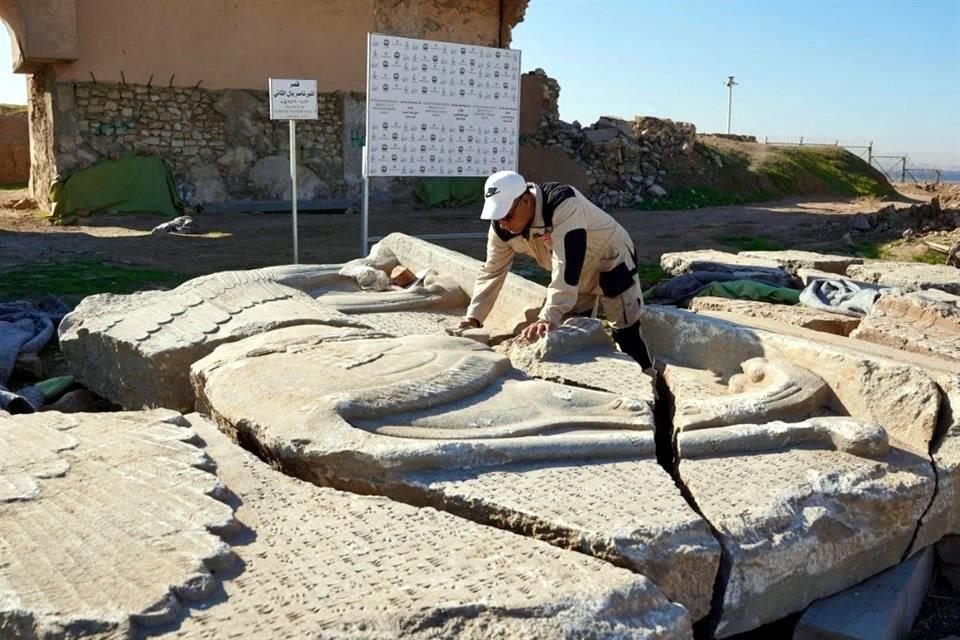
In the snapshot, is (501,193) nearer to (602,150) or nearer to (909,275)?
(909,275)

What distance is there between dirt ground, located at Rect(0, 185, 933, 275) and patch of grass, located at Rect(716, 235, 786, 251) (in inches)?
1.1

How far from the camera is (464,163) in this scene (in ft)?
27.1

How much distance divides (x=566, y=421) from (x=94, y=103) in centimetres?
1153

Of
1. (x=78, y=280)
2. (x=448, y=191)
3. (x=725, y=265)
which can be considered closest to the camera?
(x=725, y=265)

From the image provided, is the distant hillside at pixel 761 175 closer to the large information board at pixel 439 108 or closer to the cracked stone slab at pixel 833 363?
the large information board at pixel 439 108

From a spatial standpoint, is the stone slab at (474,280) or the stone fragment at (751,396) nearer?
the stone fragment at (751,396)

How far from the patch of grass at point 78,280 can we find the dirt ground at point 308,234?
0.38 meters

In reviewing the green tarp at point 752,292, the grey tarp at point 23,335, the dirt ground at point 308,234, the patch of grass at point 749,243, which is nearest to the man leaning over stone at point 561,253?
the grey tarp at point 23,335

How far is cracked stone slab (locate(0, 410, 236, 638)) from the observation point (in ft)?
6.79

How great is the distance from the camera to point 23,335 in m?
5.65

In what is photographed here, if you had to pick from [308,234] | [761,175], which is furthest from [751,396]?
[761,175]

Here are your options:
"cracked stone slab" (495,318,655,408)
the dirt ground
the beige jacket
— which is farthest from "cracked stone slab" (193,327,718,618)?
the dirt ground

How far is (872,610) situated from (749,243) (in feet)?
30.2

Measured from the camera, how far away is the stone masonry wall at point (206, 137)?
1268 cm
